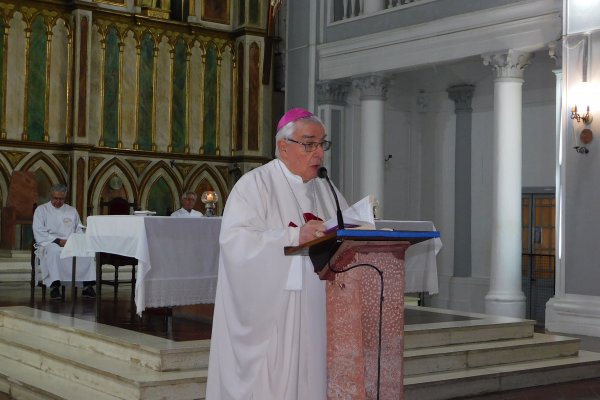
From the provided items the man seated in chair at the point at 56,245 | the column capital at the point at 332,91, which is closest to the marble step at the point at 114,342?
the man seated in chair at the point at 56,245

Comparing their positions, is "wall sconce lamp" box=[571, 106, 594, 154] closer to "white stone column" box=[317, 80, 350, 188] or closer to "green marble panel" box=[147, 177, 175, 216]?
"white stone column" box=[317, 80, 350, 188]

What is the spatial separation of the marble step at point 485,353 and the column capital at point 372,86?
5.69 meters

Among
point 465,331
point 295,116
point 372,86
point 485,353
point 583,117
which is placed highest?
point 372,86

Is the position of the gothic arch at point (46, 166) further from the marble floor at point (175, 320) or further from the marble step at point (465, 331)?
the marble step at point (465, 331)

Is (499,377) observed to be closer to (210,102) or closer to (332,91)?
(332,91)

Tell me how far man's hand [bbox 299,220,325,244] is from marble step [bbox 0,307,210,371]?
8.89 ft

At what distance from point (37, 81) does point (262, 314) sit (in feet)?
36.2

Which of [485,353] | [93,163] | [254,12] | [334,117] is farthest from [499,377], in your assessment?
[254,12]

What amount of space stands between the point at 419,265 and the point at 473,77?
5.68m

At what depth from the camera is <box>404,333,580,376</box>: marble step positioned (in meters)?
6.94

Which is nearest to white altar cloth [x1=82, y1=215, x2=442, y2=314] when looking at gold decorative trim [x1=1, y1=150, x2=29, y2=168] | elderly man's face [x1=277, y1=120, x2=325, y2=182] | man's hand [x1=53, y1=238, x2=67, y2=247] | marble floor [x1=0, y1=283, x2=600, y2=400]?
marble floor [x1=0, y1=283, x2=600, y2=400]

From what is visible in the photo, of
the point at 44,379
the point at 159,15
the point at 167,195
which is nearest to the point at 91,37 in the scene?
the point at 159,15

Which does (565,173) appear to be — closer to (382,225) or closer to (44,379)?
(382,225)

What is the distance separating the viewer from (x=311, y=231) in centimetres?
352
